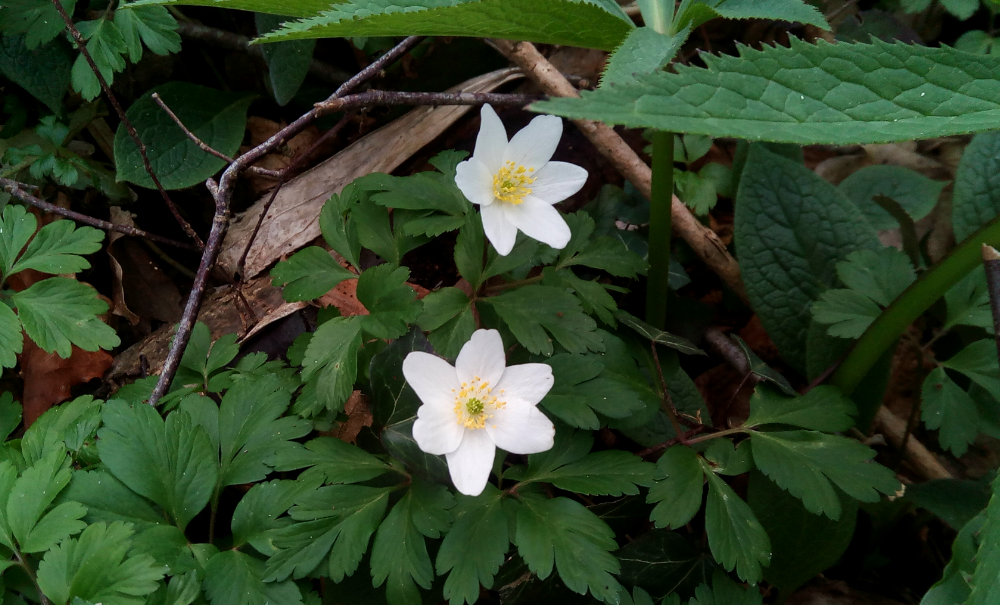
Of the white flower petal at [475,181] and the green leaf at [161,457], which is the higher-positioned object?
the white flower petal at [475,181]

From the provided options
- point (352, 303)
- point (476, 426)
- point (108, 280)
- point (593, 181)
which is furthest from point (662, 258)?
point (108, 280)

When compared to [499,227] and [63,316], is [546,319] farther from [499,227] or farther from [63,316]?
[63,316]

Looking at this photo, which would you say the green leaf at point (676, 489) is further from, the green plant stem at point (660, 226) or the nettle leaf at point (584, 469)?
the green plant stem at point (660, 226)

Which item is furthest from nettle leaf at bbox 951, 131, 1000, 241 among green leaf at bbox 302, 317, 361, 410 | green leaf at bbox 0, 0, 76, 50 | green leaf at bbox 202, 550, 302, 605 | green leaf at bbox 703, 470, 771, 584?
green leaf at bbox 0, 0, 76, 50

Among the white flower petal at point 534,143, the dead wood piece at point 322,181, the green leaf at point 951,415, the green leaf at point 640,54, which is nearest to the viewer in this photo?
the green leaf at point 640,54

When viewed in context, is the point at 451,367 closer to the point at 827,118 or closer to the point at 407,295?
the point at 407,295

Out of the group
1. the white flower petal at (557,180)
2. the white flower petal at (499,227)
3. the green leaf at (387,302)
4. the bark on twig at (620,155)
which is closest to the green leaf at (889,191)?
the bark on twig at (620,155)

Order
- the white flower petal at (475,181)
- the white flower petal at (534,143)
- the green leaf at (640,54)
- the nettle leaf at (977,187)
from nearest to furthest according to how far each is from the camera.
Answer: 1. the green leaf at (640,54)
2. the white flower petal at (475,181)
3. the white flower petal at (534,143)
4. the nettle leaf at (977,187)
